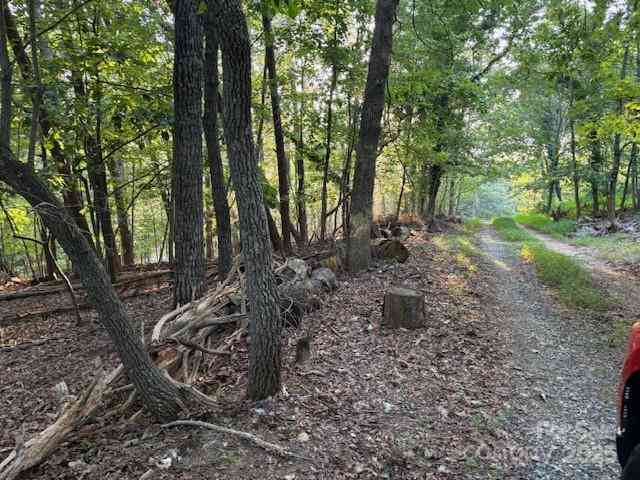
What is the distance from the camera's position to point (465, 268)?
986 centimetres

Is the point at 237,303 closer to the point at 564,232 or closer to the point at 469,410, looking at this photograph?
the point at 469,410

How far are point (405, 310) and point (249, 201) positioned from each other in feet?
11.4

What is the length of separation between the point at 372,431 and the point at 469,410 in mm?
1137

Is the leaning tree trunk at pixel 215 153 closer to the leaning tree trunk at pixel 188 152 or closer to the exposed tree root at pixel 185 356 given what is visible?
the exposed tree root at pixel 185 356

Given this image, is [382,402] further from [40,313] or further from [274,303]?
[40,313]

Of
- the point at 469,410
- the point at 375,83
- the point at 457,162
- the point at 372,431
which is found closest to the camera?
the point at 372,431

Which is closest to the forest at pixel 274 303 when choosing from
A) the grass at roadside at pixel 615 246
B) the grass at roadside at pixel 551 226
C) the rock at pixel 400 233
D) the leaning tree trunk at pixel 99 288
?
the leaning tree trunk at pixel 99 288

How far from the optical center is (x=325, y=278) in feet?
25.0

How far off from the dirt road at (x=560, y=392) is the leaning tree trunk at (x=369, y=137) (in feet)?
10.4

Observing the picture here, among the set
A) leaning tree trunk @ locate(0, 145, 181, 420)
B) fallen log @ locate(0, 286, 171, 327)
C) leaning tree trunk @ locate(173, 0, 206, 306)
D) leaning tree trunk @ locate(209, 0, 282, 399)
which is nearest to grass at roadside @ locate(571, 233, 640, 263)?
leaning tree trunk @ locate(209, 0, 282, 399)

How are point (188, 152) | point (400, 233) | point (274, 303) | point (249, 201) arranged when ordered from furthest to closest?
point (400, 233) → point (188, 152) → point (274, 303) → point (249, 201)

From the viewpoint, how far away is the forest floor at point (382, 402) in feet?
10.4

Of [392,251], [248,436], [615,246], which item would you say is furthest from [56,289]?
[615,246]

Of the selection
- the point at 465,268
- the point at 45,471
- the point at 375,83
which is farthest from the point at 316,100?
the point at 45,471
